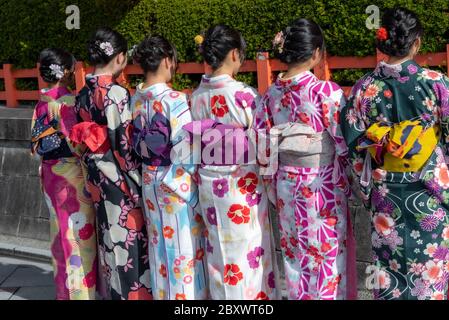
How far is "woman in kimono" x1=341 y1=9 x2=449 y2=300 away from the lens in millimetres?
3789

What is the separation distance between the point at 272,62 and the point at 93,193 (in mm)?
2507

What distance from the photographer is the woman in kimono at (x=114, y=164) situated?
15.4ft

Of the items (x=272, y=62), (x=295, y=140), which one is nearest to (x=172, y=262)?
(x=295, y=140)

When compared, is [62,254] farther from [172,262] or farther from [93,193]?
[172,262]

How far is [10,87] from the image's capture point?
919cm

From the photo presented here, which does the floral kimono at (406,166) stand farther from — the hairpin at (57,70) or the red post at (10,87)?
the red post at (10,87)

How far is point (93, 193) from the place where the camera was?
5004 mm

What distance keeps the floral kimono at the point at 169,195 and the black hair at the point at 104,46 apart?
1.30ft

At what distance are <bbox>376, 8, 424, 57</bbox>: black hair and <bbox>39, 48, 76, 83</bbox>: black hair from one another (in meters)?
2.60

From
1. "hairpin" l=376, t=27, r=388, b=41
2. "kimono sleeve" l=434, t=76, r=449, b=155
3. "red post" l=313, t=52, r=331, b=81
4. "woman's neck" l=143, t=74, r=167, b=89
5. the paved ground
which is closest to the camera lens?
"kimono sleeve" l=434, t=76, r=449, b=155

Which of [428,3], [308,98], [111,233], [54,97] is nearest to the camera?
[308,98]

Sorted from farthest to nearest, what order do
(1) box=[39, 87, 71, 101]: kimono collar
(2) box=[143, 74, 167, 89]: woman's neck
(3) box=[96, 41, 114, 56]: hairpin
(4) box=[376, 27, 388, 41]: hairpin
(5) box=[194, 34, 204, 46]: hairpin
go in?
(1) box=[39, 87, 71, 101]: kimono collar < (3) box=[96, 41, 114, 56]: hairpin < (2) box=[143, 74, 167, 89]: woman's neck < (5) box=[194, 34, 204, 46]: hairpin < (4) box=[376, 27, 388, 41]: hairpin

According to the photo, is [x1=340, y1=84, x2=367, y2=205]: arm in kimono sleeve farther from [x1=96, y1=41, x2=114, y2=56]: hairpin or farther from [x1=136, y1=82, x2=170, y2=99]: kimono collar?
[x1=96, y1=41, x2=114, y2=56]: hairpin

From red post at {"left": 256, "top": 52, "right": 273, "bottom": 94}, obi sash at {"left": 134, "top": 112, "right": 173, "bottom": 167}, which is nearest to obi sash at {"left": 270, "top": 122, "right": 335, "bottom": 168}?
obi sash at {"left": 134, "top": 112, "right": 173, "bottom": 167}
